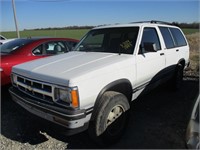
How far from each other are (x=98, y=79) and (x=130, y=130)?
136cm

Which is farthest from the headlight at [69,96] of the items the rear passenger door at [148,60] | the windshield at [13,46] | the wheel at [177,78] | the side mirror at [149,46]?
the wheel at [177,78]

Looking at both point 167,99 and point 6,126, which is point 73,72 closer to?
point 6,126

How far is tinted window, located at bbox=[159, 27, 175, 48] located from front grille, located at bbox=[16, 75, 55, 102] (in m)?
3.10

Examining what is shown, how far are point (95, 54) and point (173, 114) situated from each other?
6.68 ft

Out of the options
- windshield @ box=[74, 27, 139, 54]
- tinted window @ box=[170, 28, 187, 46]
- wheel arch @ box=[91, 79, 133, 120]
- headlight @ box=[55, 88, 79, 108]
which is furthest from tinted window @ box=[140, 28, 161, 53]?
headlight @ box=[55, 88, 79, 108]

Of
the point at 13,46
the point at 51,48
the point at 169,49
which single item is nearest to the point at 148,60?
the point at 169,49

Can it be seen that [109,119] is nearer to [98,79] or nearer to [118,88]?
[118,88]

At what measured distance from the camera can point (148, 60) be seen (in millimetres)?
4137

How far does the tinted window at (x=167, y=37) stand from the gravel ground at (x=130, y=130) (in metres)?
1.35

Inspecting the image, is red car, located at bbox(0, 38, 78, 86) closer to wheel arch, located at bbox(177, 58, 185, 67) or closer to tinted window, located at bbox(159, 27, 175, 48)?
tinted window, located at bbox(159, 27, 175, 48)

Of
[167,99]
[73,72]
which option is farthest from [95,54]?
[167,99]

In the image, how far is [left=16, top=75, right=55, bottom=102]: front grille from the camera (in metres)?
2.99

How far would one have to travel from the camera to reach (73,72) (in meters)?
3.05

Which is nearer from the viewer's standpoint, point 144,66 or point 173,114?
point 144,66
